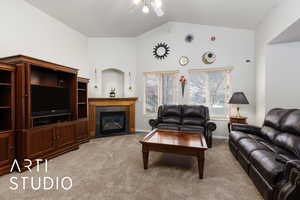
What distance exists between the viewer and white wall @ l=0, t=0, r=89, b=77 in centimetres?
288

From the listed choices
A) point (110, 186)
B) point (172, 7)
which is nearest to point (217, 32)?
point (172, 7)

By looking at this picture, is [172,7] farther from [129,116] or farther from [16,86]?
[16,86]

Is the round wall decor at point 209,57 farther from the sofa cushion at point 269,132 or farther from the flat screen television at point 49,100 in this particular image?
the flat screen television at point 49,100

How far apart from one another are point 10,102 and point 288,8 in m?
5.13

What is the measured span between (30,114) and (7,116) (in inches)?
13.0

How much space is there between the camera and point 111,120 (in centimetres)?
493

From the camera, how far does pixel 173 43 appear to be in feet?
16.2

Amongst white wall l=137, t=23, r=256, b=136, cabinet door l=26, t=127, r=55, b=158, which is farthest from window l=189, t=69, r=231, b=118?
cabinet door l=26, t=127, r=55, b=158

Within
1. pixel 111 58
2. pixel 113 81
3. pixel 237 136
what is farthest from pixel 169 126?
pixel 111 58

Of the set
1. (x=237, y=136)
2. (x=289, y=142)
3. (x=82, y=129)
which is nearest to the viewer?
(x=289, y=142)

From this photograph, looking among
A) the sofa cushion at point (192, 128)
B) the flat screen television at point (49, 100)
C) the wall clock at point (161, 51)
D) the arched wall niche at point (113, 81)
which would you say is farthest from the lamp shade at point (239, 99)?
the flat screen television at point (49, 100)

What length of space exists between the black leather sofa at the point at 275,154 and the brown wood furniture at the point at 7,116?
3.66 metres

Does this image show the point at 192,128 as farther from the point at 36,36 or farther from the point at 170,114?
the point at 36,36

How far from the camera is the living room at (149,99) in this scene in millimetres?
2090
